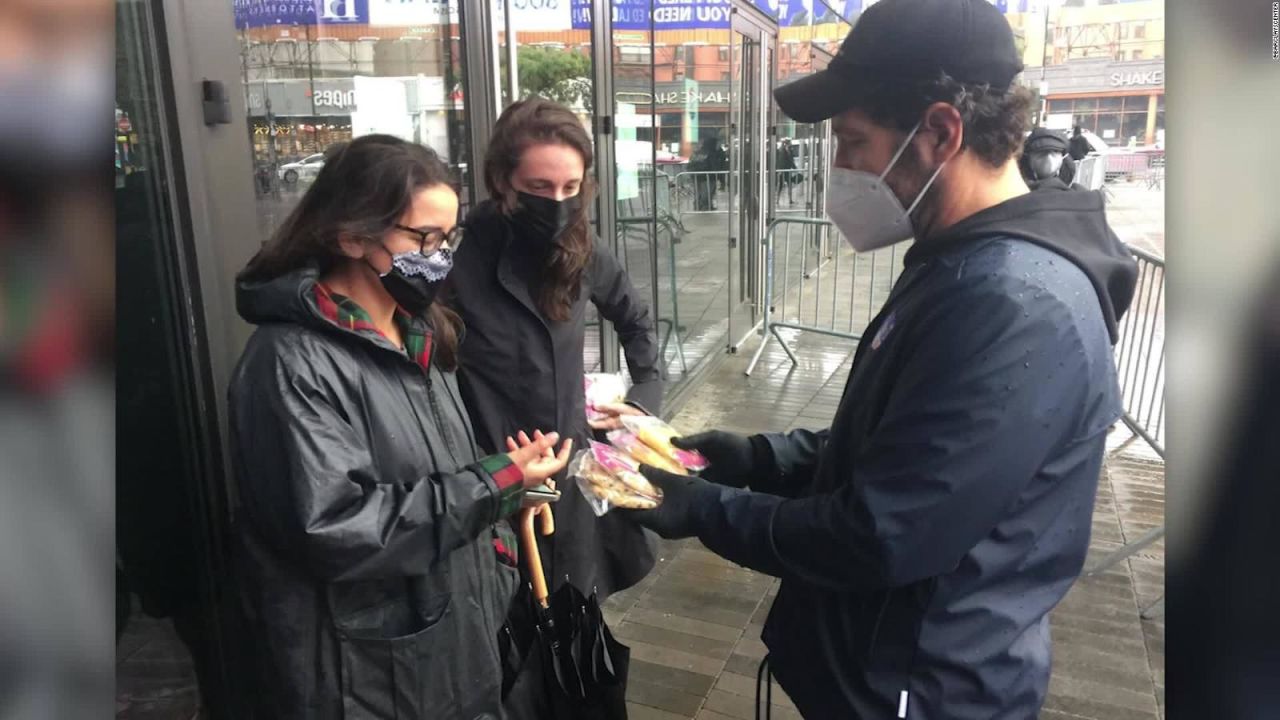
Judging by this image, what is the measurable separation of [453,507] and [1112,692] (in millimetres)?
2915

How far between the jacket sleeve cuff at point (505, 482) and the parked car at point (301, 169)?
1.17m

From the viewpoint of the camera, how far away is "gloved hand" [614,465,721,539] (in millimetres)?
1600

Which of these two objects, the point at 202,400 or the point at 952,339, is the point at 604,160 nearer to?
the point at 202,400

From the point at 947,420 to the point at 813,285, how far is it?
11.4m

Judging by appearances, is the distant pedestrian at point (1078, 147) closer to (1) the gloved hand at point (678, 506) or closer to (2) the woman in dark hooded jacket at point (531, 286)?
(2) the woman in dark hooded jacket at point (531, 286)

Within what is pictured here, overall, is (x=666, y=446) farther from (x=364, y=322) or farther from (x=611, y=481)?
(x=364, y=322)

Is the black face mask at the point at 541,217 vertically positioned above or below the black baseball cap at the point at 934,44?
below

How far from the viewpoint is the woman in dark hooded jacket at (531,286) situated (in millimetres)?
2576

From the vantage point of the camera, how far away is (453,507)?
5.58 feet

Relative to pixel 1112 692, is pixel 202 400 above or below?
above

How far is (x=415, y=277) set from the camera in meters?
1.87

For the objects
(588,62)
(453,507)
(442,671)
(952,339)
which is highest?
(588,62)

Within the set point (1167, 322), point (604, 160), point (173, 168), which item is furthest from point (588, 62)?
point (1167, 322)

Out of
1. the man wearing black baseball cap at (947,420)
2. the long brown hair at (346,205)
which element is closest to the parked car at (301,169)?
the long brown hair at (346,205)
